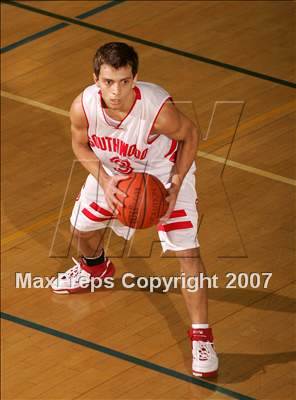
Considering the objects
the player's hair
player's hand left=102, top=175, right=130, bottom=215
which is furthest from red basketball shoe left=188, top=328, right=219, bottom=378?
the player's hair

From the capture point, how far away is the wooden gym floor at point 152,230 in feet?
21.1

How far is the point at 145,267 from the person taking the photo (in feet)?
23.8

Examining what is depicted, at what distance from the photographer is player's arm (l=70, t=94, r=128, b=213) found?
573cm

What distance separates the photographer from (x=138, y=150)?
234 inches

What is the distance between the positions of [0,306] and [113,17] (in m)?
4.19

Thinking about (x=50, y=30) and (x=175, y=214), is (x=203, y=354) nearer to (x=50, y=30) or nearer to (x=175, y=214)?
(x=175, y=214)

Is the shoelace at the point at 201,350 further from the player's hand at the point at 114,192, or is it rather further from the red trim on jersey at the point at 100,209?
the player's hand at the point at 114,192

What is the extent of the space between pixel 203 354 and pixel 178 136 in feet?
4.01

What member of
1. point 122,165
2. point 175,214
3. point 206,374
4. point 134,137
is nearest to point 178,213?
point 175,214

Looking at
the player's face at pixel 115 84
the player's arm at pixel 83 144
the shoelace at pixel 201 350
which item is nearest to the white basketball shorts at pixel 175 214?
the player's arm at pixel 83 144

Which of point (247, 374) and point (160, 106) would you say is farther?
point (247, 374)

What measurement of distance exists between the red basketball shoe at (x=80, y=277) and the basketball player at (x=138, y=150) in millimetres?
669

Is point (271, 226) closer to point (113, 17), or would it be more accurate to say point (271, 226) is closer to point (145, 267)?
point (145, 267)

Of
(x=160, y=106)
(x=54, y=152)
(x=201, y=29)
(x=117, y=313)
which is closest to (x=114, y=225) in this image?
(x=117, y=313)
